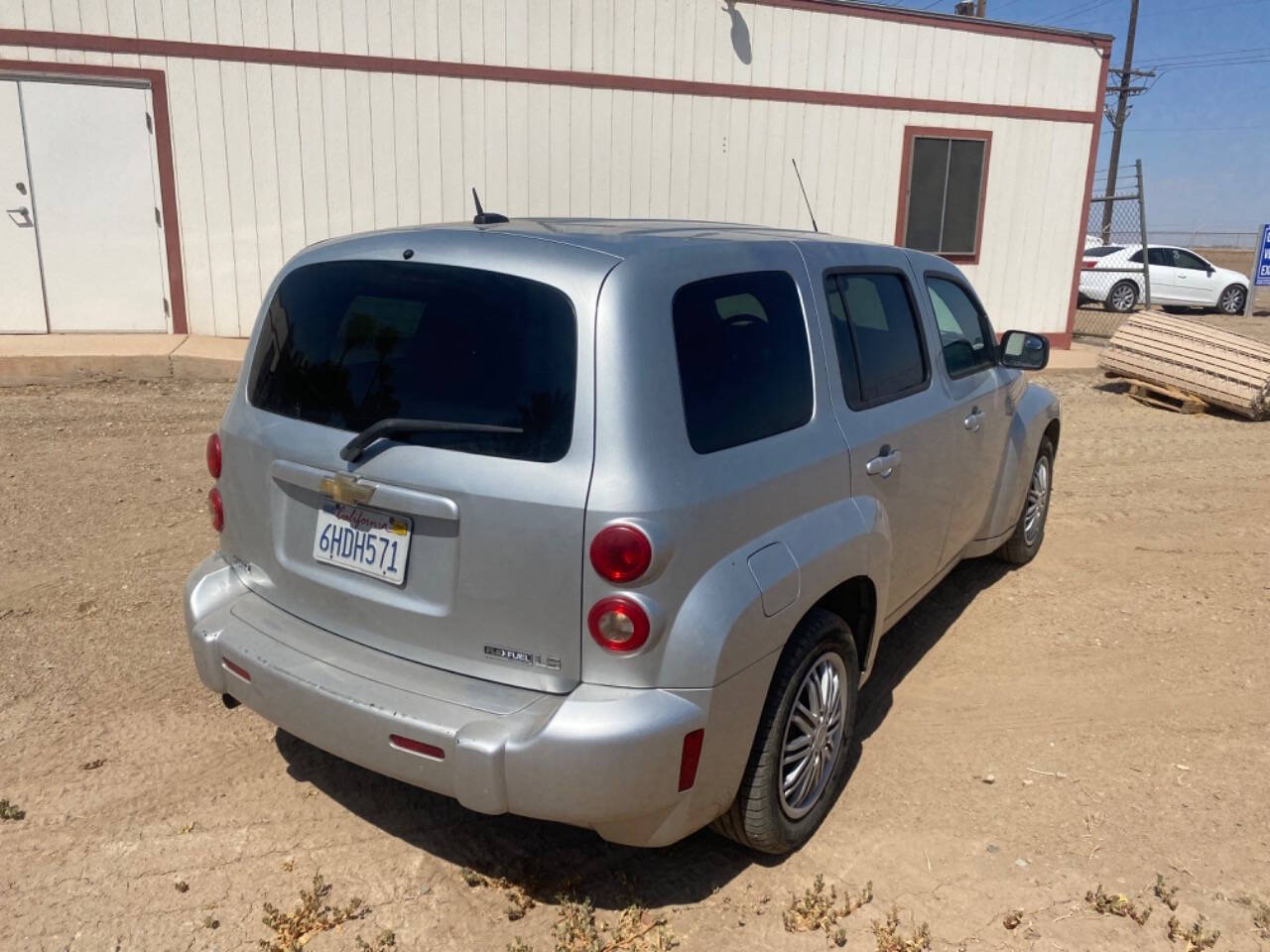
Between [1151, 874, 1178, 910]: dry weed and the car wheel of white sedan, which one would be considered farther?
the car wheel of white sedan

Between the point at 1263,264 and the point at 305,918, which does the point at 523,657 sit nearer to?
the point at 305,918

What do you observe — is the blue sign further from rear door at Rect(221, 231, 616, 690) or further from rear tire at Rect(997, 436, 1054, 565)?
rear door at Rect(221, 231, 616, 690)

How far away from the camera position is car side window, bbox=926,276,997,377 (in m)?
4.36

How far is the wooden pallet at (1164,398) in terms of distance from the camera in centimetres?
1023

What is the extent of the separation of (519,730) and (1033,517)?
4053mm

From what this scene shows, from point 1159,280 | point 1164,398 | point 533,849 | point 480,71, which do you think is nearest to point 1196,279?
point 1159,280

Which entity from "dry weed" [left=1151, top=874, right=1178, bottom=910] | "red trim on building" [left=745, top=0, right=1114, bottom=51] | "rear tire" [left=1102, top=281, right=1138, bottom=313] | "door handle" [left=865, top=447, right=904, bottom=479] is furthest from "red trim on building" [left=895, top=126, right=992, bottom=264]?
"dry weed" [left=1151, top=874, right=1178, bottom=910]

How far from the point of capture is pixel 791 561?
2.86m

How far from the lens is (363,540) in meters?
2.80

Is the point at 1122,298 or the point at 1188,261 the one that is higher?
the point at 1188,261

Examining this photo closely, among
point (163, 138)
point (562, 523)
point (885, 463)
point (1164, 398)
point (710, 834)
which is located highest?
point (163, 138)

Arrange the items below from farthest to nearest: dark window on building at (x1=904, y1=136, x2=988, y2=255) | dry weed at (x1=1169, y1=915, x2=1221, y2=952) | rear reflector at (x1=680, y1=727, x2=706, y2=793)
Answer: dark window on building at (x1=904, y1=136, x2=988, y2=255), dry weed at (x1=1169, y1=915, x2=1221, y2=952), rear reflector at (x1=680, y1=727, x2=706, y2=793)

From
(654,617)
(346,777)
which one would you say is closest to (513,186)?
(346,777)

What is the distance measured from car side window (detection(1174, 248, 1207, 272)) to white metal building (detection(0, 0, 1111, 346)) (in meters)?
9.68
